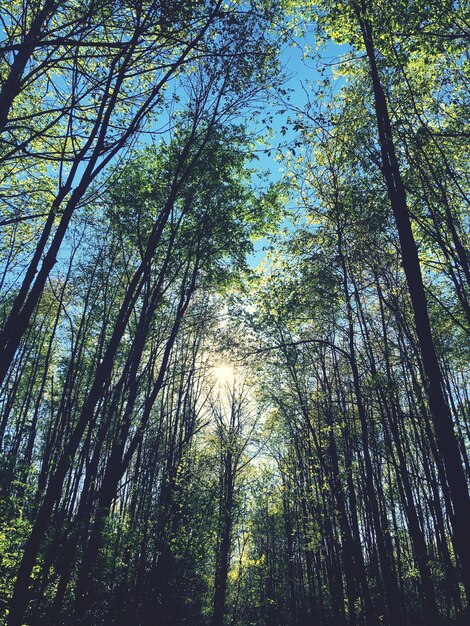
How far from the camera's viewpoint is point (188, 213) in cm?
1123

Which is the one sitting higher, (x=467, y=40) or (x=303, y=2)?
(x=303, y=2)

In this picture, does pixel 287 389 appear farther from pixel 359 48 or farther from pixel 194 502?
pixel 359 48

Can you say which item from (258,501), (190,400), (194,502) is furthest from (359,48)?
(258,501)

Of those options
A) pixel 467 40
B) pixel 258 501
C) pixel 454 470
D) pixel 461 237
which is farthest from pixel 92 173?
pixel 258 501

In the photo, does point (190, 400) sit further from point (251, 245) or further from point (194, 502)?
point (251, 245)

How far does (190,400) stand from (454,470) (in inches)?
552

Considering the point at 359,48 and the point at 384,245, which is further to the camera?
the point at 384,245

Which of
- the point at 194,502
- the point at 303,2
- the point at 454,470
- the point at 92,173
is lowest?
the point at 454,470

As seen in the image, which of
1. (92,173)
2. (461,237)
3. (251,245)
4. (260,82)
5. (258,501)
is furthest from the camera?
(258,501)

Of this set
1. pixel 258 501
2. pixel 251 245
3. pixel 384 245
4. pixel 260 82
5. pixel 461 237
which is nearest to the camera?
pixel 260 82

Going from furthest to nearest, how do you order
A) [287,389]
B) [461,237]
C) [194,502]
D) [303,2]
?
[287,389] < [194,502] < [461,237] < [303,2]

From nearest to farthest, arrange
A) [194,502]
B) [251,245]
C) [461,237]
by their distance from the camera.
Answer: [461,237] < [194,502] < [251,245]

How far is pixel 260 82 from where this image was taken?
22.3 feet

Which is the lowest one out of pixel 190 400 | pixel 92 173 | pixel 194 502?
pixel 194 502
